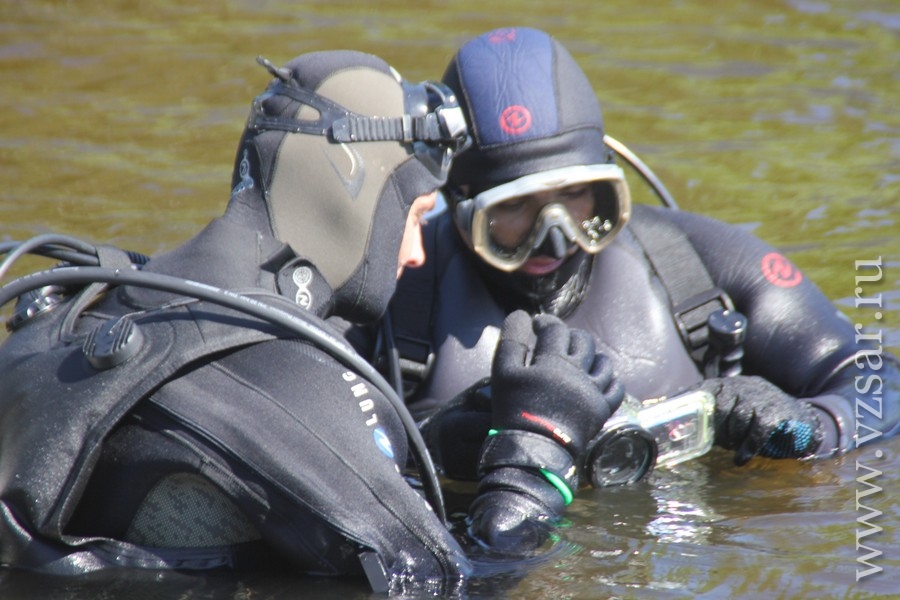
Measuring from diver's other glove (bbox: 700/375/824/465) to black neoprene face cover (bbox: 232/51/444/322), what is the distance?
1258 mm

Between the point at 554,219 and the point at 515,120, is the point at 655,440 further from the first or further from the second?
the point at 515,120

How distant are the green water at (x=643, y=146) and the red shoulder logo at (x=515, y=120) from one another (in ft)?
3.39

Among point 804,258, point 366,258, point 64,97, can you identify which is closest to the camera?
point 366,258

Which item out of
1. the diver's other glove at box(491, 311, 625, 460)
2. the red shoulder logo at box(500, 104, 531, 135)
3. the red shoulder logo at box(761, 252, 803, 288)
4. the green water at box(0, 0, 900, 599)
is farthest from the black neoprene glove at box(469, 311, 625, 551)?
the red shoulder logo at box(761, 252, 803, 288)

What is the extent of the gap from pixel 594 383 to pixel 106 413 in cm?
121

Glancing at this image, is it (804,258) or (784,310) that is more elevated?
(784,310)

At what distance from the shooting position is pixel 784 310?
3.91 metres

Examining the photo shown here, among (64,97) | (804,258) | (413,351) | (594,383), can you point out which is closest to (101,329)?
(594,383)

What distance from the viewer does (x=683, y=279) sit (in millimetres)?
3945

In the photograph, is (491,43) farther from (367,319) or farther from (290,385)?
(290,385)

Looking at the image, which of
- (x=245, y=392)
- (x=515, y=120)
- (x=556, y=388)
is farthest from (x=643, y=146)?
(x=245, y=392)

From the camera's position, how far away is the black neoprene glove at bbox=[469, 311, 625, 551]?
3035mm

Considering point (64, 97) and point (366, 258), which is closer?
point (366, 258)

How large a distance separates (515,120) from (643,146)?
3377 mm
